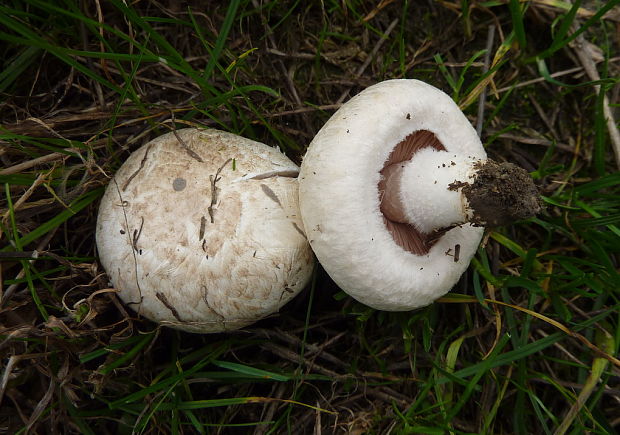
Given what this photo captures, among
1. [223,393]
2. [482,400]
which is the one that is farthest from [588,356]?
[223,393]

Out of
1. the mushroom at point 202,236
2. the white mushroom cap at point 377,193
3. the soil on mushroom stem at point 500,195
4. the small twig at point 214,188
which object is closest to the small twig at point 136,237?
the mushroom at point 202,236

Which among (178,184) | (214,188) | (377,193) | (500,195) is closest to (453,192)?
(500,195)

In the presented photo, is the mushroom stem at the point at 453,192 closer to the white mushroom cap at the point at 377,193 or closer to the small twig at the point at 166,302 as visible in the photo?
the white mushroom cap at the point at 377,193

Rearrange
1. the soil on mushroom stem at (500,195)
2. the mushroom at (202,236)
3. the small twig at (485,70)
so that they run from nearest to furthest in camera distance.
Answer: the soil on mushroom stem at (500,195) < the mushroom at (202,236) < the small twig at (485,70)

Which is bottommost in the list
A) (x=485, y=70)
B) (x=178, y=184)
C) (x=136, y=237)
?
(x=136, y=237)

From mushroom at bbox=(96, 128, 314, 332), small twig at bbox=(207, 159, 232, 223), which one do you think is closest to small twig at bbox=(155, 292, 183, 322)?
mushroom at bbox=(96, 128, 314, 332)

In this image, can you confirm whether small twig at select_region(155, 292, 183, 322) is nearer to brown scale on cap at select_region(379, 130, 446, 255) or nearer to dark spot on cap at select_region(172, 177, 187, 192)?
dark spot on cap at select_region(172, 177, 187, 192)

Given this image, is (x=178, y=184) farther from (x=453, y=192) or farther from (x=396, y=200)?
(x=453, y=192)
